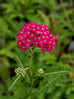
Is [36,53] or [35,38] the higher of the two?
[35,38]

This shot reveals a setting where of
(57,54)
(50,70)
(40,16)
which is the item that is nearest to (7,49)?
(57,54)

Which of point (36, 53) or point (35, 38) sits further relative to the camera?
point (36, 53)

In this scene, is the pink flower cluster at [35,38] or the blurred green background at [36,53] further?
the blurred green background at [36,53]

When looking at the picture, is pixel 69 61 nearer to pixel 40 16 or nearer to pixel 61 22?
pixel 61 22

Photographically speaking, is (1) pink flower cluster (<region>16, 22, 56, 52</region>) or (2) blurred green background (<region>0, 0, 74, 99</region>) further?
(2) blurred green background (<region>0, 0, 74, 99</region>)
